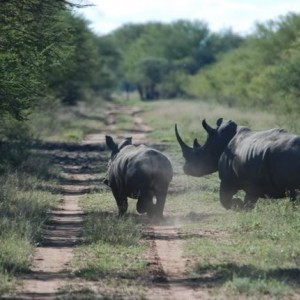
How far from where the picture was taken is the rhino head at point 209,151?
1741 centimetres

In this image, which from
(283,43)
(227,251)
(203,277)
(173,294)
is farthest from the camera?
(283,43)

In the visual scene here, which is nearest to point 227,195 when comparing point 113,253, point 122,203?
point 122,203

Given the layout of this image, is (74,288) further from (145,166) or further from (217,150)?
(217,150)

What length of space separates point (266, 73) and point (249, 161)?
34091mm

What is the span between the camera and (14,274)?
10.3m

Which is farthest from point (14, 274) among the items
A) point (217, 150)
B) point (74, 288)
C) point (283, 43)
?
point (283, 43)

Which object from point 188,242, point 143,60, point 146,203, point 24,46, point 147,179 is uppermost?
point 24,46

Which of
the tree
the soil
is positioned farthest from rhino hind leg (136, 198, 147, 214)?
the tree

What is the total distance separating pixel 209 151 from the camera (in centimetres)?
1761

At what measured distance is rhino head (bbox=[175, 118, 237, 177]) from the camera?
17.4m

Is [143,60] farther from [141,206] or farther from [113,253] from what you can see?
[113,253]

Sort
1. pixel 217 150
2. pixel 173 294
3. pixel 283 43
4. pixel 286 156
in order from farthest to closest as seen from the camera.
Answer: pixel 283 43
pixel 217 150
pixel 286 156
pixel 173 294

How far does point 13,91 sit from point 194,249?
6.81 m

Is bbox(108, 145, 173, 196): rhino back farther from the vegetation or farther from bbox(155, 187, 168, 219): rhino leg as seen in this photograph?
the vegetation
